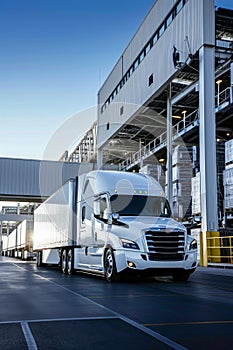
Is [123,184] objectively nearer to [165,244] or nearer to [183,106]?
[165,244]

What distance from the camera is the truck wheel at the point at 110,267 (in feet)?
41.0

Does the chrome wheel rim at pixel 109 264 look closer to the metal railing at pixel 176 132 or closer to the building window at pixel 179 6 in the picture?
the metal railing at pixel 176 132

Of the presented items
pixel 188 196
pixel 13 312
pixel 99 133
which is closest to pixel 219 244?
pixel 188 196

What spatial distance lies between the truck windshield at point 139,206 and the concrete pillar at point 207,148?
7.29m

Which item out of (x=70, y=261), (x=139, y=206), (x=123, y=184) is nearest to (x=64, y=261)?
(x=70, y=261)

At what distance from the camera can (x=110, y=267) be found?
502 inches

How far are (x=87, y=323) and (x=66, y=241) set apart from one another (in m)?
11.0

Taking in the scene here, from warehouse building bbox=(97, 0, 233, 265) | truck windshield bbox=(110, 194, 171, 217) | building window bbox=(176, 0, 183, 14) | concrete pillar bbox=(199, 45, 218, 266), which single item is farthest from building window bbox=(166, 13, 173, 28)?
truck windshield bbox=(110, 194, 171, 217)

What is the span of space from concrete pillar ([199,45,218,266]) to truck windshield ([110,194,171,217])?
7294mm

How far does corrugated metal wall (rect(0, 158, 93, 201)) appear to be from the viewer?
129ft

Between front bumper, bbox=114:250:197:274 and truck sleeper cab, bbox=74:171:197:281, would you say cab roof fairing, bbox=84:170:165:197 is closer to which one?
truck sleeper cab, bbox=74:171:197:281

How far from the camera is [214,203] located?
814 inches

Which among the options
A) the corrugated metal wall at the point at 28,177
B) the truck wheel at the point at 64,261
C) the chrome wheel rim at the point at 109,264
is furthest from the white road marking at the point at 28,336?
the corrugated metal wall at the point at 28,177

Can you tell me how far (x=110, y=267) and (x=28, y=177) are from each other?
2831 cm
